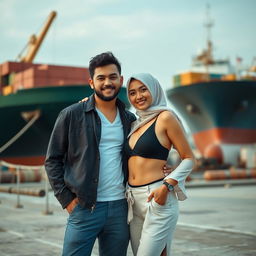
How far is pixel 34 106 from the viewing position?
2327cm

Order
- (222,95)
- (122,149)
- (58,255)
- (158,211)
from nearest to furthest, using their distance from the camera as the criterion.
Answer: (158,211) → (122,149) → (58,255) → (222,95)

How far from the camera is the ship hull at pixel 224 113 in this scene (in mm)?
34844

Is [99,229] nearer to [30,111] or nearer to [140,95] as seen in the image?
[140,95]

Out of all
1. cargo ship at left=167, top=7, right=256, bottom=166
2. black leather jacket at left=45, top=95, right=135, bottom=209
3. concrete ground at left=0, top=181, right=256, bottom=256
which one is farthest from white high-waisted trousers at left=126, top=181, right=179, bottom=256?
cargo ship at left=167, top=7, right=256, bottom=166

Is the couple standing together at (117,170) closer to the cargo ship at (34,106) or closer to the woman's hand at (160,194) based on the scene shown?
the woman's hand at (160,194)

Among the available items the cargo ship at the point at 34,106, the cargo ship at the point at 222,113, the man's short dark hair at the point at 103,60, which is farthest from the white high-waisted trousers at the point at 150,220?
the cargo ship at the point at 222,113

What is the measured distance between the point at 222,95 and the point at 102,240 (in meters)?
33.0

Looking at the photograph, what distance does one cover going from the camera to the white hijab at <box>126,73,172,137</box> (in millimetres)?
2898

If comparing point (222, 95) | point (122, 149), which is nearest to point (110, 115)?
point (122, 149)

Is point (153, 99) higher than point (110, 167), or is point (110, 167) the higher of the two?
point (153, 99)

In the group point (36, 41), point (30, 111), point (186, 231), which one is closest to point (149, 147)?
point (186, 231)

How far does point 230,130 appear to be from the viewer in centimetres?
3559

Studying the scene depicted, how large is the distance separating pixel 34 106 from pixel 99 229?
2091cm

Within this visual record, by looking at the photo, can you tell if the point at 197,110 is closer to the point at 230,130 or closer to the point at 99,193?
the point at 230,130
